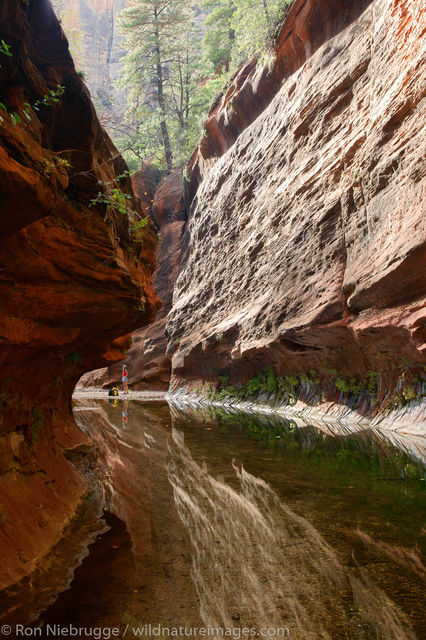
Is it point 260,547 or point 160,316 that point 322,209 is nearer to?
point 260,547

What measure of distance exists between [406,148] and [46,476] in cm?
1059

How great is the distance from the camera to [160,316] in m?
35.9

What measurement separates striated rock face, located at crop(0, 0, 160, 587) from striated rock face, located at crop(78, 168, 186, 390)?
26.8 m

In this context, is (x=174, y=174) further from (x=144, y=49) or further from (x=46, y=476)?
(x=46, y=476)

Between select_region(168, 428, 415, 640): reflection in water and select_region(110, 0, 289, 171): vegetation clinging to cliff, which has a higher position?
select_region(110, 0, 289, 171): vegetation clinging to cliff

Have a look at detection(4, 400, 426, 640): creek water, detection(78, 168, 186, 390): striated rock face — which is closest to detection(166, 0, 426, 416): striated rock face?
detection(4, 400, 426, 640): creek water

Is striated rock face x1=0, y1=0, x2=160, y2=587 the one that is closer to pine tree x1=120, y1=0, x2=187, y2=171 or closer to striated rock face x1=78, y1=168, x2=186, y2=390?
striated rock face x1=78, y1=168, x2=186, y2=390

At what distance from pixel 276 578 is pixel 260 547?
0.63 m

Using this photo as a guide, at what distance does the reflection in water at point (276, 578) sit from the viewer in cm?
257

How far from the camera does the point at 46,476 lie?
5172 millimetres

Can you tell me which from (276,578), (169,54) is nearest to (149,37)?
(169,54)

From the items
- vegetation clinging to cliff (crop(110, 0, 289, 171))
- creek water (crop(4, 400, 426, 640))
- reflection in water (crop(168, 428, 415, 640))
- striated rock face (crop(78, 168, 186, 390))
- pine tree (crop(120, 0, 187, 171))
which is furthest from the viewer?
pine tree (crop(120, 0, 187, 171))

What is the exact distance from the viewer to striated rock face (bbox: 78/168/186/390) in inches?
1305

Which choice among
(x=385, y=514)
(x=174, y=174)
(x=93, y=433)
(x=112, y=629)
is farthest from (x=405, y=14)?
(x=174, y=174)
